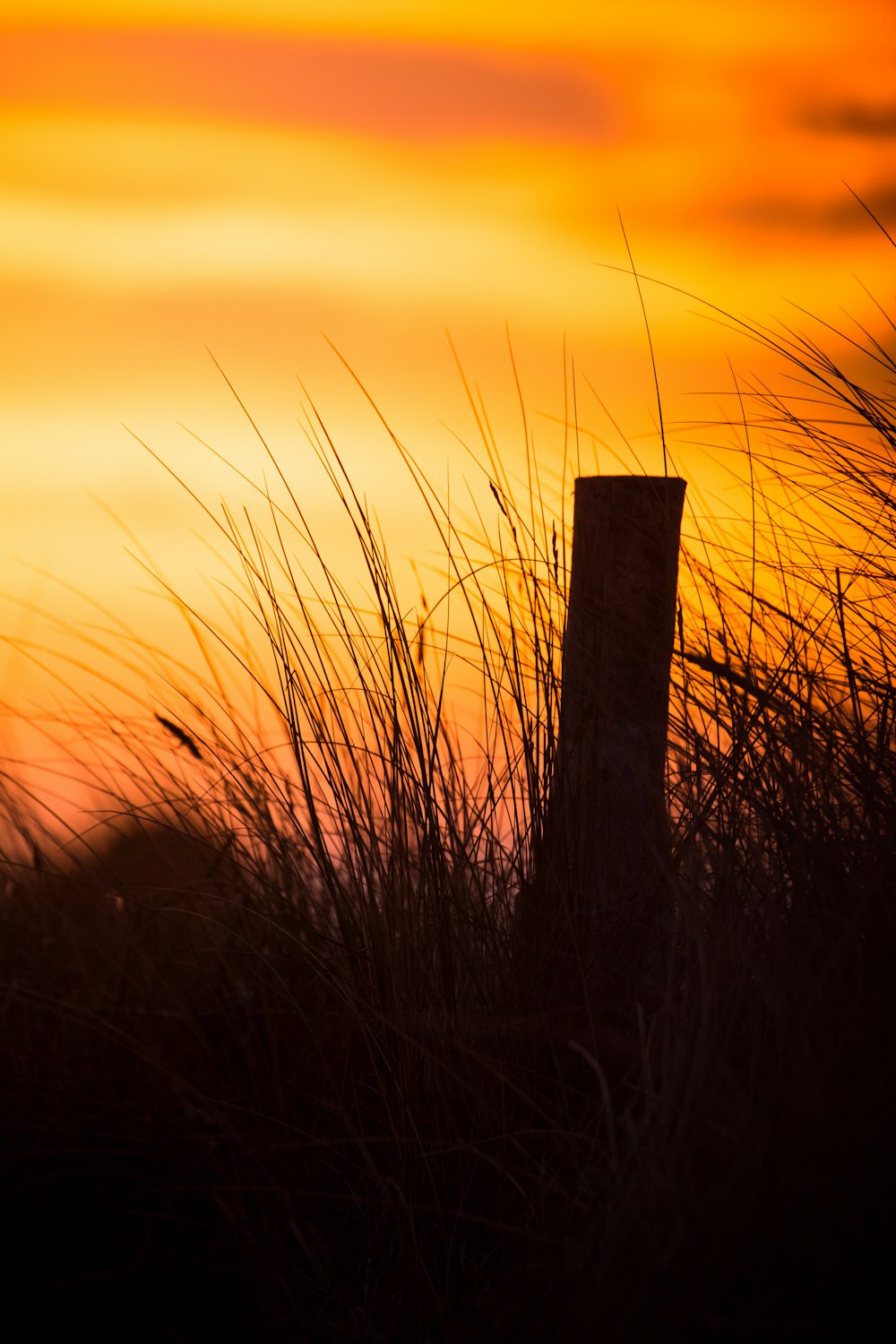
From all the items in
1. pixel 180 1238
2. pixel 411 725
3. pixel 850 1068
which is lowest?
pixel 180 1238

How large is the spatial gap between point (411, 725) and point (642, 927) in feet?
1.61

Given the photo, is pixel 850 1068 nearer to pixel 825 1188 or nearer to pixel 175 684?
pixel 825 1188

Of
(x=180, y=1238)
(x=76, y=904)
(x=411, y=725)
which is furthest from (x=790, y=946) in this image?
(x=76, y=904)

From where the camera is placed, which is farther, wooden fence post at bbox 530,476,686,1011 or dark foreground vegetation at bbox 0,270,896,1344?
wooden fence post at bbox 530,476,686,1011

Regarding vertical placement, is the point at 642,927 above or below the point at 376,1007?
above

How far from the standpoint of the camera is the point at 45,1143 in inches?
59.1

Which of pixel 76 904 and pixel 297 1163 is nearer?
pixel 297 1163

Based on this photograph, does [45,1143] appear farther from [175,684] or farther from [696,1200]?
[696,1200]

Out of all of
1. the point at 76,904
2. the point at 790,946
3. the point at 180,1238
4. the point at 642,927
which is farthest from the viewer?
the point at 76,904

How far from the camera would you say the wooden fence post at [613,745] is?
1.62 m

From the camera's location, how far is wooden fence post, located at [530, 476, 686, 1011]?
5.30 feet

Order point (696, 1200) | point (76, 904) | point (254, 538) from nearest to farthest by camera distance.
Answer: point (696, 1200)
point (254, 538)
point (76, 904)

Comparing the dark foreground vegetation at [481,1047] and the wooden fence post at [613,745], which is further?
the wooden fence post at [613,745]

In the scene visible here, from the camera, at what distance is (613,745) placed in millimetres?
1875
